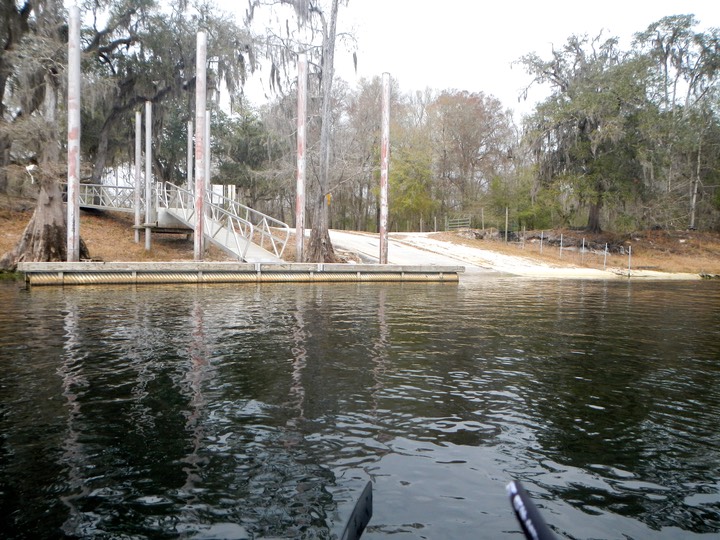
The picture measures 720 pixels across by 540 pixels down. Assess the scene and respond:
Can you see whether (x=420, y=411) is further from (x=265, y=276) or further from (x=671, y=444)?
(x=265, y=276)

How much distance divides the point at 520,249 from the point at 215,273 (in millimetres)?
23991

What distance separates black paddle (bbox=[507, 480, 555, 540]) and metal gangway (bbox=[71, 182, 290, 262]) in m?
20.2

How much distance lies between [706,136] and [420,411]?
157ft

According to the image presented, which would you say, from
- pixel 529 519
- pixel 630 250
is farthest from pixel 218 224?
pixel 630 250

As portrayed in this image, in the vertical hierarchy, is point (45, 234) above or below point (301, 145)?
below

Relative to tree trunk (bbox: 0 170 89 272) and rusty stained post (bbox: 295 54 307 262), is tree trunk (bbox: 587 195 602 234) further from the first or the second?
tree trunk (bbox: 0 170 89 272)

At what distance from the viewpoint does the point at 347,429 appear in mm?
4941

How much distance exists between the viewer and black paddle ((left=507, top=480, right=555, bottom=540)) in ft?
6.00

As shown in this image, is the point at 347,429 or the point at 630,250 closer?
the point at 347,429

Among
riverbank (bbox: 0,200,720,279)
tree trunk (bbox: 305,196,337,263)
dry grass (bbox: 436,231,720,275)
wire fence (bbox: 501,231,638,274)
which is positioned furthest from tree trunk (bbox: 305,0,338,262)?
wire fence (bbox: 501,231,638,274)

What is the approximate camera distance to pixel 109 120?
3219 cm

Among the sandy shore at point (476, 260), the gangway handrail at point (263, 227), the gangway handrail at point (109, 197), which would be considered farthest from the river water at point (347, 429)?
the gangway handrail at point (109, 197)

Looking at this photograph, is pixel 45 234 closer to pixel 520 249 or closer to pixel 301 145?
pixel 301 145

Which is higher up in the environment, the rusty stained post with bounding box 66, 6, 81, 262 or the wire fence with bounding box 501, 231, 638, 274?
the rusty stained post with bounding box 66, 6, 81, 262
